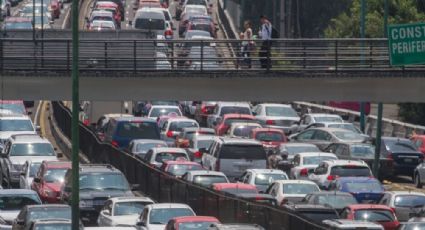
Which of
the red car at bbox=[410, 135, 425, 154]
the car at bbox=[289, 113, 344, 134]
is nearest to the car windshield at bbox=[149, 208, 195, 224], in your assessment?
the red car at bbox=[410, 135, 425, 154]

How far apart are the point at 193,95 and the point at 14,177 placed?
6.34 meters

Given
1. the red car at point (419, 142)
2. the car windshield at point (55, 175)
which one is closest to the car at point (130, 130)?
the red car at point (419, 142)

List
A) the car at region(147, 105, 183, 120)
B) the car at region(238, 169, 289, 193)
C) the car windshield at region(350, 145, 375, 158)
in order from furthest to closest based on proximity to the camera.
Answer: the car at region(147, 105, 183, 120), the car windshield at region(350, 145, 375, 158), the car at region(238, 169, 289, 193)

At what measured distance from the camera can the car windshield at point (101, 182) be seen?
3919 centimetres

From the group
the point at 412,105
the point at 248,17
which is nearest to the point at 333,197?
the point at 412,105

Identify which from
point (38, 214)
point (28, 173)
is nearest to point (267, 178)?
point (28, 173)

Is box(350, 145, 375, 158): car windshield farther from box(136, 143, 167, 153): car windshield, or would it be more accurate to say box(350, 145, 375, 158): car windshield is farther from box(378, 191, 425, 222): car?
box(378, 191, 425, 222): car

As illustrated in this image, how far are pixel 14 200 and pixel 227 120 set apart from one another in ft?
82.9

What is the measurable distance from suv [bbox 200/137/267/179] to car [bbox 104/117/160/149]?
7.64m

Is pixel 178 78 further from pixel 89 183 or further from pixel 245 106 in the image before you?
pixel 245 106

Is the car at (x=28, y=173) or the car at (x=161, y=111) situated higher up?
the car at (x=28, y=173)

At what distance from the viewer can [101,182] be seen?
39.4 metres

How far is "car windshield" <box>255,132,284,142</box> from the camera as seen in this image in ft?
180

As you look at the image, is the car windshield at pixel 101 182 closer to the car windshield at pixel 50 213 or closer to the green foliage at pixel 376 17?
the car windshield at pixel 50 213
